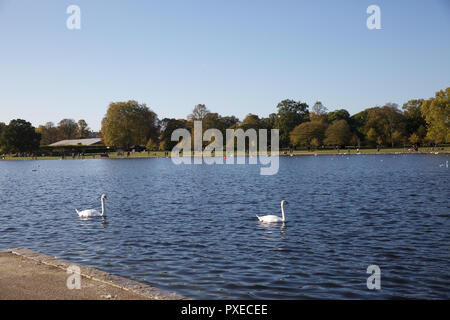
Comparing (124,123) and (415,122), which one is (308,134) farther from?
(124,123)

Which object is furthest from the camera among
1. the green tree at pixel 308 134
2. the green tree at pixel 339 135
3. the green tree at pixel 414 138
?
the green tree at pixel 308 134

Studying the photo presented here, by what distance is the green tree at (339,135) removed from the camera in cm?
13238

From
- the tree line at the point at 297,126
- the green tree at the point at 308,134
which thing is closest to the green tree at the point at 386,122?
the tree line at the point at 297,126

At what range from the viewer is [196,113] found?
153 meters

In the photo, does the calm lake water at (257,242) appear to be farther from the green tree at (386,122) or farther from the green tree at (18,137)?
the green tree at (18,137)

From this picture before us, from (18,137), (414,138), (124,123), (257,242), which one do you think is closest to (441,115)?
(414,138)

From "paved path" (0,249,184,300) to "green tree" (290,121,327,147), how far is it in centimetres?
12927

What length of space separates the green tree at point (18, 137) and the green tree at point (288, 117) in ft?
287

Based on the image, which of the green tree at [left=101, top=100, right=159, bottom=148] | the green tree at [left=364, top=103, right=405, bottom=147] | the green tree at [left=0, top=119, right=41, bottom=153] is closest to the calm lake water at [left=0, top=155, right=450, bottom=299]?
the green tree at [left=364, top=103, right=405, bottom=147]

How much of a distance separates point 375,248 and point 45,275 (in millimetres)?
10673

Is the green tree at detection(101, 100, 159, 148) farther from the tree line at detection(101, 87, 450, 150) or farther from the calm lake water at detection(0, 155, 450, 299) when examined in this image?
the calm lake water at detection(0, 155, 450, 299)

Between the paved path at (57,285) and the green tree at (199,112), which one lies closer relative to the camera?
the paved path at (57,285)
